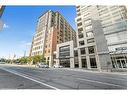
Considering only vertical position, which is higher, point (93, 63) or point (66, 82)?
point (93, 63)

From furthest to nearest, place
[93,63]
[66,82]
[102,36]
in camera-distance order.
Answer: [93,63] < [102,36] < [66,82]

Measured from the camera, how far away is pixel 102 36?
26.1 m

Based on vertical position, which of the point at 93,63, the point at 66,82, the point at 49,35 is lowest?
the point at 66,82

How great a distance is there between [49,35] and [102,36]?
27.3 meters

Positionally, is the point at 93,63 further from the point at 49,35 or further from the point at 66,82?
the point at 49,35

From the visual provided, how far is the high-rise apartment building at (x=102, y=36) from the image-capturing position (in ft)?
75.1

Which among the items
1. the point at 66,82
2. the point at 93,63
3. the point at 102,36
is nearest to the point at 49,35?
the point at 93,63

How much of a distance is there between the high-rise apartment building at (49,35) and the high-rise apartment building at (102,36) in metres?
15.0

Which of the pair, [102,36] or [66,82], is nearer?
[66,82]

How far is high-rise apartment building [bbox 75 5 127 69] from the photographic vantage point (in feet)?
75.1

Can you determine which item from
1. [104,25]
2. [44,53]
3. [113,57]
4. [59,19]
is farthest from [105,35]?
[59,19]

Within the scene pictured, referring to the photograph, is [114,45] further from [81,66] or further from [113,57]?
[81,66]
